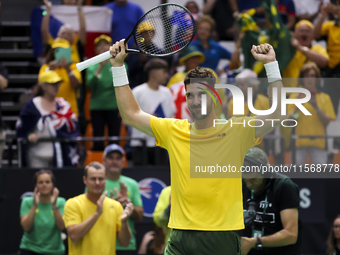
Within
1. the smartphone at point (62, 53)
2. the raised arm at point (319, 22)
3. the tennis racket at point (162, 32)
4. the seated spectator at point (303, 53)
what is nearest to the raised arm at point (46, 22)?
the smartphone at point (62, 53)

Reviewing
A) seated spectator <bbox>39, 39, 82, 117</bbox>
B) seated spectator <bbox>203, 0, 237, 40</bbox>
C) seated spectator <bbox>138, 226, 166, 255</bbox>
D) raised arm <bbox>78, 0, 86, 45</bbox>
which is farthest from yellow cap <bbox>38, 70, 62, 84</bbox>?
seated spectator <bbox>203, 0, 237, 40</bbox>

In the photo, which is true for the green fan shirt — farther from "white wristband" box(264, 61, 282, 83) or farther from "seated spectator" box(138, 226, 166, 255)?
"white wristband" box(264, 61, 282, 83)

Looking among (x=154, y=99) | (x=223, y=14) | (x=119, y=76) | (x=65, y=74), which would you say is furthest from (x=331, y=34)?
(x=119, y=76)

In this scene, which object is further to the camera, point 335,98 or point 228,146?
point 335,98

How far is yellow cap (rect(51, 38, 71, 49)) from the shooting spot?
28.8 ft

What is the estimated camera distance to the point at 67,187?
8.03 metres

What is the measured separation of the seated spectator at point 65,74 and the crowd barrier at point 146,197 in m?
1.30

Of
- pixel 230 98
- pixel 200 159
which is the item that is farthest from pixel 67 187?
pixel 200 159

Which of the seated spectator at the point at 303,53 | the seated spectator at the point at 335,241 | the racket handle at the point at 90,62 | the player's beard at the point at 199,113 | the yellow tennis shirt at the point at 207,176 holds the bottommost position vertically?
the seated spectator at the point at 335,241

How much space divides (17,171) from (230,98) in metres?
3.29

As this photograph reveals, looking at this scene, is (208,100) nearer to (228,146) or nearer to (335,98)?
(228,146)

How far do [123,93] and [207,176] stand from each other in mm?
856

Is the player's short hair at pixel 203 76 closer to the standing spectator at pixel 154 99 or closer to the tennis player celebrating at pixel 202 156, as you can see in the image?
the tennis player celebrating at pixel 202 156

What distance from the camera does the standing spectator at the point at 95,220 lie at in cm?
580
